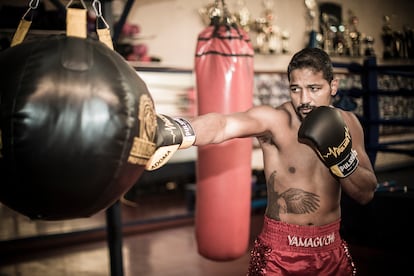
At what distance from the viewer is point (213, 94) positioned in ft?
7.92

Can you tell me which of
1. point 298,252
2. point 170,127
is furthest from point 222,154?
point 170,127

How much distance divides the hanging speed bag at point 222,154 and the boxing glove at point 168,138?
3.39 ft

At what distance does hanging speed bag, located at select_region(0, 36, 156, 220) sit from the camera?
954mm

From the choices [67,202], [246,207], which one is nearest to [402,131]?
[246,207]

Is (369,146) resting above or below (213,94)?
below

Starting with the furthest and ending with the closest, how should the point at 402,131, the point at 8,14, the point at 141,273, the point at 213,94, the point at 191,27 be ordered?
the point at 402,131, the point at 191,27, the point at 8,14, the point at 141,273, the point at 213,94

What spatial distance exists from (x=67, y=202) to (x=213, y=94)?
152 cm

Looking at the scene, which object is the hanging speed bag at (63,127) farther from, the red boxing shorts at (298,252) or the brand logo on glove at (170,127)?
the red boxing shorts at (298,252)

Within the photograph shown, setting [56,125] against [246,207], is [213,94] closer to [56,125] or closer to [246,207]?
[246,207]

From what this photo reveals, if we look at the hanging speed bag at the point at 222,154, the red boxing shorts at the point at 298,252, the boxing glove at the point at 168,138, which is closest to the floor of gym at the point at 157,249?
the hanging speed bag at the point at 222,154

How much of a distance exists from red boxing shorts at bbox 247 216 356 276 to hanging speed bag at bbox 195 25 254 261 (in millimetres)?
657

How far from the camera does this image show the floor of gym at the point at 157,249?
319 centimetres

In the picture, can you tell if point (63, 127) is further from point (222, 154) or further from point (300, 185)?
point (222, 154)

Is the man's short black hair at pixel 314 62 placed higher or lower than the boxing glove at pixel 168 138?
higher
